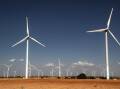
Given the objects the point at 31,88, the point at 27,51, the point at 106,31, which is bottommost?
the point at 31,88

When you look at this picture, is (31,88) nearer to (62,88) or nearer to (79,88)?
(62,88)

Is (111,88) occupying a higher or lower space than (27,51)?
lower

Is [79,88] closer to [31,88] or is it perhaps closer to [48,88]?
[48,88]

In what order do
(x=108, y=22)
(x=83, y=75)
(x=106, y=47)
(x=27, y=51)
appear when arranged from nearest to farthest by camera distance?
(x=106, y=47) → (x=108, y=22) → (x=27, y=51) → (x=83, y=75)

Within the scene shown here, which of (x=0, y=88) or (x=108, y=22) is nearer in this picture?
(x=0, y=88)

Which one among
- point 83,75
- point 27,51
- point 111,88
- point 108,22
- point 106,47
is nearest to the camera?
point 111,88

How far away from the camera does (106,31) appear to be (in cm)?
7738

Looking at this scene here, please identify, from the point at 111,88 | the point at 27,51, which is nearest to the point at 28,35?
the point at 27,51

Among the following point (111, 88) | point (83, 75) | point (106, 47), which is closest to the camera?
point (111, 88)

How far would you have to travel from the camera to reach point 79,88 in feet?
154

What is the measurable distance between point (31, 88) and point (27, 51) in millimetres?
36921

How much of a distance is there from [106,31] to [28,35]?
26055mm

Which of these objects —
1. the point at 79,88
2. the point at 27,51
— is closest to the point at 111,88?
the point at 79,88

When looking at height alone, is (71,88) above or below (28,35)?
below
